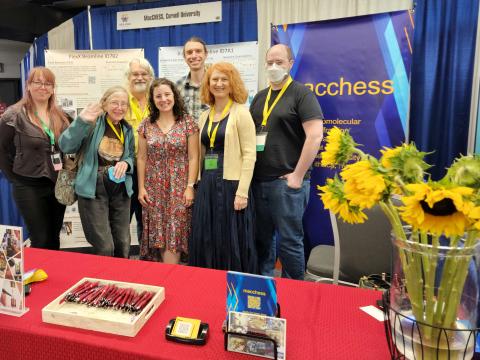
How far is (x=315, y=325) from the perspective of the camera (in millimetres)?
939

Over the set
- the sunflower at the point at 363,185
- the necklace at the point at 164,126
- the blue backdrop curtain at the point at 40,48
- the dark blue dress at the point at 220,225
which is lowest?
the dark blue dress at the point at 220,225

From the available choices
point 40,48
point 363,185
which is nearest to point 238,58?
point 40,48

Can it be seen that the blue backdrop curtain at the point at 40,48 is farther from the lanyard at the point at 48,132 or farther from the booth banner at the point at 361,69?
the booth banner at the point at 361,69

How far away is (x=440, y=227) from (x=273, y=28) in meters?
Answer: 2.91

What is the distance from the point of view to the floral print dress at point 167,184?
7.34 ft

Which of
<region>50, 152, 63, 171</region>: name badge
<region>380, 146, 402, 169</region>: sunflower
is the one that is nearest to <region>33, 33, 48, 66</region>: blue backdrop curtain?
<region>50, 152, 63, 171</region>: name badge

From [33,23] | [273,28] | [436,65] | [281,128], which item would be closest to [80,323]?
[281,128]

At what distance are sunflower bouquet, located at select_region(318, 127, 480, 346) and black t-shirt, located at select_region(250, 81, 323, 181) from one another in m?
1.49

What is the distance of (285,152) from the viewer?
2209 mm

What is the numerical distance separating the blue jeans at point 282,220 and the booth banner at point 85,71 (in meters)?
2.30

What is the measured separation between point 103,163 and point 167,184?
0.40m

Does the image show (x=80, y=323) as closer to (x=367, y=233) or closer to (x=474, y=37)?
(x=367, y=233)

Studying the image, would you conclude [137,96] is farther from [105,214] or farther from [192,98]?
[105,214]

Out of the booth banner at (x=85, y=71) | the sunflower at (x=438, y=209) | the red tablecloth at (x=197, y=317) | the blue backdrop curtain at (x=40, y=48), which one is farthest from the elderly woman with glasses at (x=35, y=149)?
the blue backdrop curtain at (x=40, y=48)
